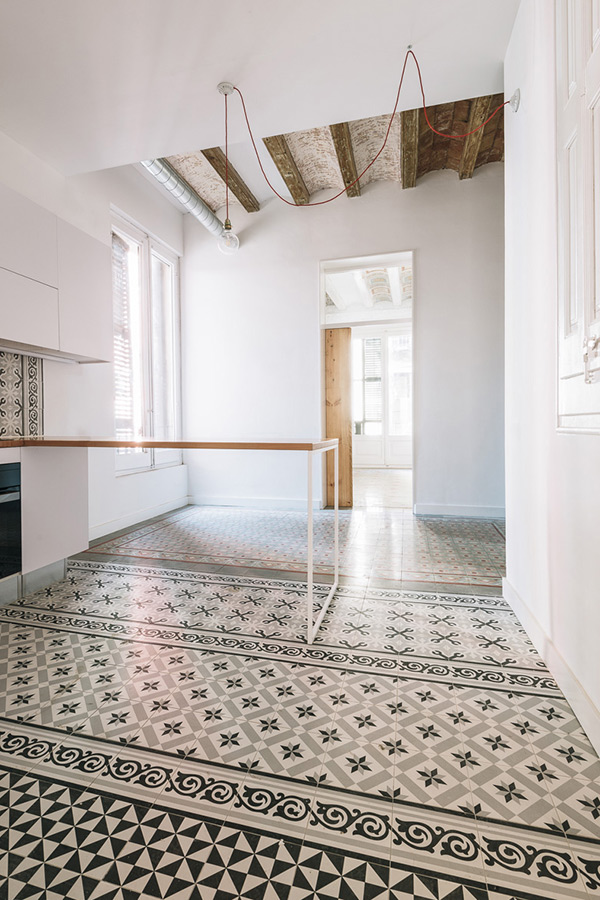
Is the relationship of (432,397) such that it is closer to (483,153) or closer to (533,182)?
(483,153)

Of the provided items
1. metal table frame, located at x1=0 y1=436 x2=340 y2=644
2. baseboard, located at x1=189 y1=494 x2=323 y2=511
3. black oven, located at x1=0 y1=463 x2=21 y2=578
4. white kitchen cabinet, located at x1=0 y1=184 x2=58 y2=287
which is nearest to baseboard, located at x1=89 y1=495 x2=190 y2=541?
baseboard, located at x1=189 y1=494 x2=323 y2=511

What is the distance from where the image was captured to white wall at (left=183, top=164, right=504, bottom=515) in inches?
192

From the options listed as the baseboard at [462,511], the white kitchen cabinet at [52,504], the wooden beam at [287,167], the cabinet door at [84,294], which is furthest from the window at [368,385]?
the white kitchen cabinet at [52,504]

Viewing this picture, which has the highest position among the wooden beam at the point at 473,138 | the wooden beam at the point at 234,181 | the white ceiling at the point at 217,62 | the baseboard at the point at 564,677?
the wooden beam at the point at 234,181

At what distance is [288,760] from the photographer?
132 cm

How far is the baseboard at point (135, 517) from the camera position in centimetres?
413

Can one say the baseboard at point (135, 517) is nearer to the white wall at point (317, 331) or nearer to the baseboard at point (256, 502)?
the baseboard at point (256, 502)

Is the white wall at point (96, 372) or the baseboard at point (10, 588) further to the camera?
the white wall at point (96, 372)

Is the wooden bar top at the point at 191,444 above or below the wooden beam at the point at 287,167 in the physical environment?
below

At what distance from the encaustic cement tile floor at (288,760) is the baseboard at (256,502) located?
10.0ft

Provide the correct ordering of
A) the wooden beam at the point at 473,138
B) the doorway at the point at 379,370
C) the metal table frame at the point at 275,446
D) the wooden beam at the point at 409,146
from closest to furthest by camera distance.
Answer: the metal table frame at the point at 275,446 → the wooden beam at the point at 473,138 → the wooden beam at the point at 409,146 → the doorway at the point at 379,370

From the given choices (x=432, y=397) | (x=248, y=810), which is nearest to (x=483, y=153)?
(x=432, y=397)

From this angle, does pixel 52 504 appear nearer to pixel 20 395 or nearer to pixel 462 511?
pixel 20 395

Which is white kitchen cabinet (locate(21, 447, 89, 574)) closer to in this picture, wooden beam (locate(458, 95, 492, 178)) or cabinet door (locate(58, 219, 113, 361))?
cabinet door (locate(58, 219, 113, 361))
